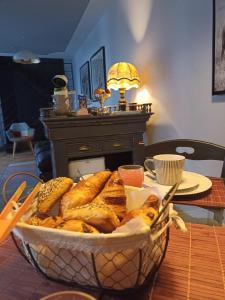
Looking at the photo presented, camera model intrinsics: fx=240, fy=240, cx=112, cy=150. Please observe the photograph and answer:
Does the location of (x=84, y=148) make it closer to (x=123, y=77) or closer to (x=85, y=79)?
(x=123, y=77)

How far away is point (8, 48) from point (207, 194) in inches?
205

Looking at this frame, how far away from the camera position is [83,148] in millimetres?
1760

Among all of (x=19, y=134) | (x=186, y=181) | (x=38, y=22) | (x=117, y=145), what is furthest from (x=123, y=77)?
(x=19, y=134)

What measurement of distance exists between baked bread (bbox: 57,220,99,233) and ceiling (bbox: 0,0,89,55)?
3120 millimetres

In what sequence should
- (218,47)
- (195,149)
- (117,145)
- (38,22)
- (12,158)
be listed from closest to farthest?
(195,149) → (218,47) → (117,145) → (38,22) → (12,158)

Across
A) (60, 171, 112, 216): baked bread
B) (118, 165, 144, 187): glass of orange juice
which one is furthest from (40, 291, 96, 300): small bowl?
(118, 165, 144, 187): glass of orange juice

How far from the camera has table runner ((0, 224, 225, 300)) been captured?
0.37 m

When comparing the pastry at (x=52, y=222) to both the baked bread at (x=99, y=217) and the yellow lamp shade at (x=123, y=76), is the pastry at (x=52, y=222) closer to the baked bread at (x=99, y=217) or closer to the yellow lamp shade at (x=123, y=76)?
the baked bread at (x=99, y=217)

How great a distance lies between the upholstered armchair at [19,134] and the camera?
5.00m

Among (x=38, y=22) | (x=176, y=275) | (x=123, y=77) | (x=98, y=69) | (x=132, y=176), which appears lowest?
(x=176, y=275)

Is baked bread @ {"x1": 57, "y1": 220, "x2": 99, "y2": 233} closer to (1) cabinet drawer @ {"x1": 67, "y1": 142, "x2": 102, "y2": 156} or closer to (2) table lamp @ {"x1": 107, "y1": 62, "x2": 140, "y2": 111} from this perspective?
(1) cabinet drawer @ {"x1": 67, "y1": 142, "x2": 102, "y2": 156}

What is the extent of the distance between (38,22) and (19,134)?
2437 millimetres

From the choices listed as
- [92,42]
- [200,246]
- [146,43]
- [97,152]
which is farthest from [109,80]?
[92,42]

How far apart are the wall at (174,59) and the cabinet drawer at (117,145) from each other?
1.49ft
